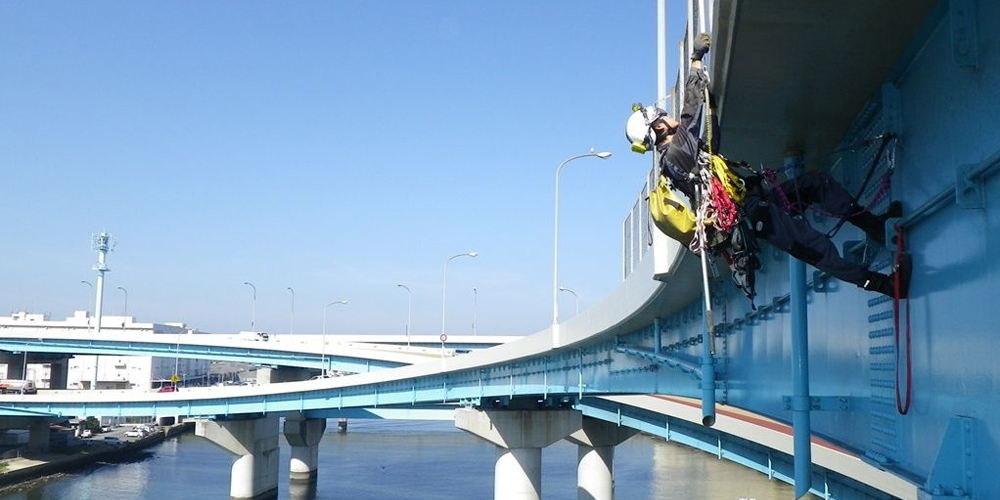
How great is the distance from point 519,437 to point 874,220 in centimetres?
3168

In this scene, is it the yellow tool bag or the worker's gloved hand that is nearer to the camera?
the worker's gloved hand

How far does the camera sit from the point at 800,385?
20.1 feet

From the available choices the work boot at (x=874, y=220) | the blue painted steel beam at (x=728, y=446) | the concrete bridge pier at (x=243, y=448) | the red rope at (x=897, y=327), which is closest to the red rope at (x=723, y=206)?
the work boot at (x=874, y=220)

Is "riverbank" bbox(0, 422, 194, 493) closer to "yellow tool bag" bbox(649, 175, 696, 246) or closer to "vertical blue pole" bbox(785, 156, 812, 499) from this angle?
"yellow tool bag" bbox(649, 175, 696, 246)

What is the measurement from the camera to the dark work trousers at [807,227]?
548 centimetres

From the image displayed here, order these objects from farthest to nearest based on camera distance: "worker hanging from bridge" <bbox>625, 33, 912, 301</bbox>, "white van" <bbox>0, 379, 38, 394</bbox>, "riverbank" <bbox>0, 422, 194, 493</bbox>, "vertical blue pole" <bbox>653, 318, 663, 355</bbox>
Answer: "white van" <bbox>0, 379, 38, 394</bbox>, "riverbank" <bbox>0, 422, 194, 493</bbox>, "vertical blue pole" <bbox>653, 318, 663, 355</bbox>, "worker hanging from bridge" <bbox>625, 33, 912, 301</bbox>

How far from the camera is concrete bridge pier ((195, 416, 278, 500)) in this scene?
4938cm

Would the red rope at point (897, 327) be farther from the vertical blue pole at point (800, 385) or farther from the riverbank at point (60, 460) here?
the riverbank at point (60, 460)

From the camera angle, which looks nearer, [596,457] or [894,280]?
[894,280]

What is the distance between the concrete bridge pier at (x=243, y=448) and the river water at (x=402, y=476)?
51.0 inches

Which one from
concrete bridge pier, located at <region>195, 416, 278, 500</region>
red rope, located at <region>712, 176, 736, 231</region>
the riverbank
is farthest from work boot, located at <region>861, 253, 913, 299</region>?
the riverbank

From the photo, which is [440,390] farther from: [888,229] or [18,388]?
[18,388]

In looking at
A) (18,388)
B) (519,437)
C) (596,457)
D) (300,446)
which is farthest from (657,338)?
(18,388)

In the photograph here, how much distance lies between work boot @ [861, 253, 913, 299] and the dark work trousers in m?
0.05
